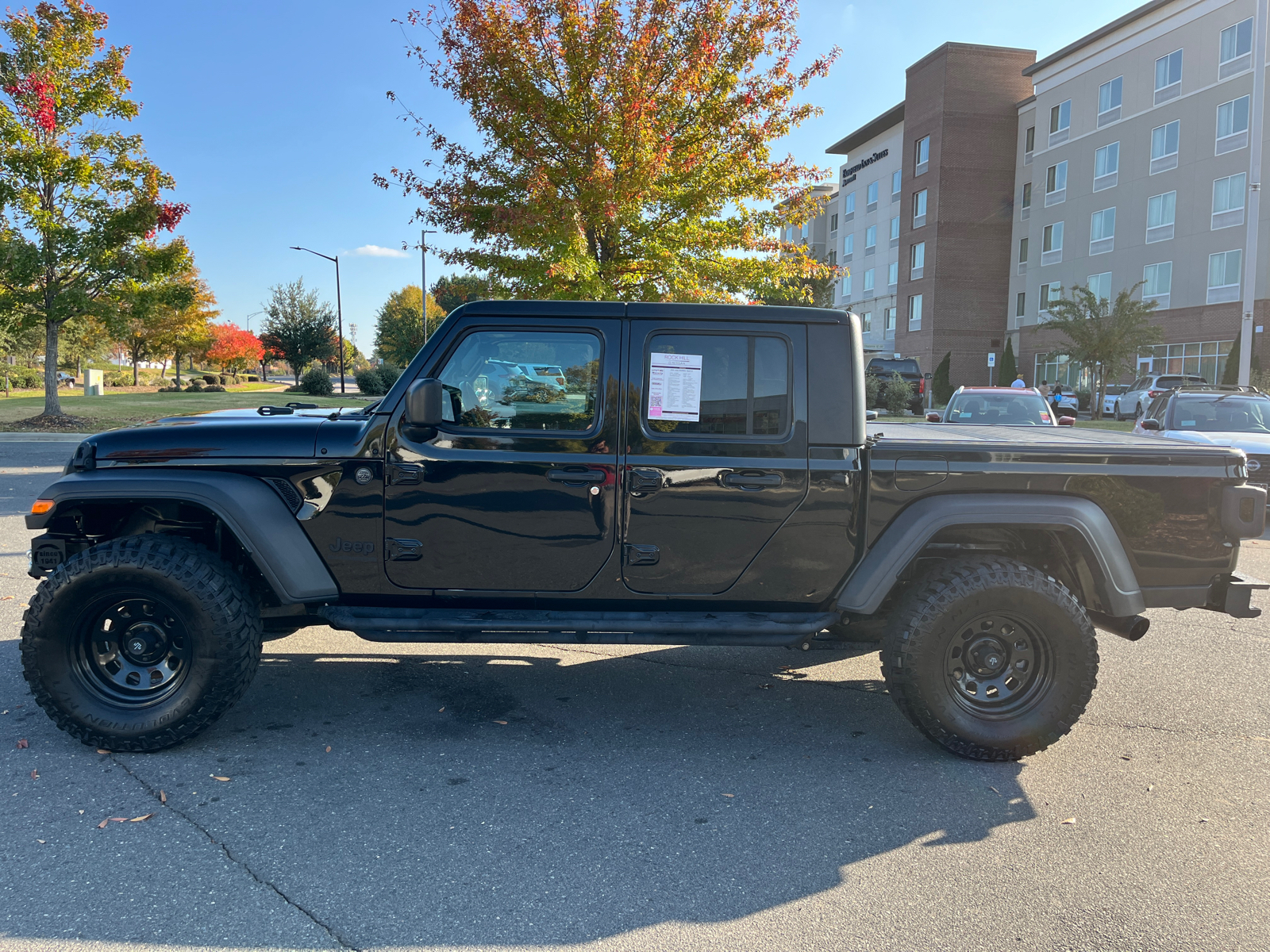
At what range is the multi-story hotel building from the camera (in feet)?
111

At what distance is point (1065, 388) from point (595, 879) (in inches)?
1756

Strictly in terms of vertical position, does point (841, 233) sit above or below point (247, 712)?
above

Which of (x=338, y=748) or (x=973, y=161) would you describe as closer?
(x=338, y=748)

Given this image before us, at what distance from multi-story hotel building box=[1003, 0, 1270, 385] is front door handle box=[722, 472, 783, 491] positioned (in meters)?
31.7

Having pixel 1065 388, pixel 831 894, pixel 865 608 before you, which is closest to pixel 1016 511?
pixel 865 608

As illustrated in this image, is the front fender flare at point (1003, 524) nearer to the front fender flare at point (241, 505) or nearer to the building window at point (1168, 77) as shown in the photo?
the front fender flare at point (241, 505)

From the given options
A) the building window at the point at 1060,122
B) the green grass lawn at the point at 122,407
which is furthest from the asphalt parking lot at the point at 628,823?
the building window at the point at 1060,122

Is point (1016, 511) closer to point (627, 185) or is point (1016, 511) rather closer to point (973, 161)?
point (627, 185)

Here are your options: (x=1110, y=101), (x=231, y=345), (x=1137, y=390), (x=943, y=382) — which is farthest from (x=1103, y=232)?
(x=231, y=345)

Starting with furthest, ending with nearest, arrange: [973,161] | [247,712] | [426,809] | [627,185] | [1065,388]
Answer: [973,161] < [1065,388] < [627,185] < [247,712] < [426,809]

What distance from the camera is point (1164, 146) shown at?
121 feet

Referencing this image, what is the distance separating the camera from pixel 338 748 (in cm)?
394

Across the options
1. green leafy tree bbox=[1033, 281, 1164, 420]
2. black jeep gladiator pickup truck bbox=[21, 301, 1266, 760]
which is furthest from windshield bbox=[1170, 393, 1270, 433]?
green leafy tree bbox=[1033, 281, 1164, 420]

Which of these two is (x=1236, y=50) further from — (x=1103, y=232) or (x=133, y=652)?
(x=133, y=652)
